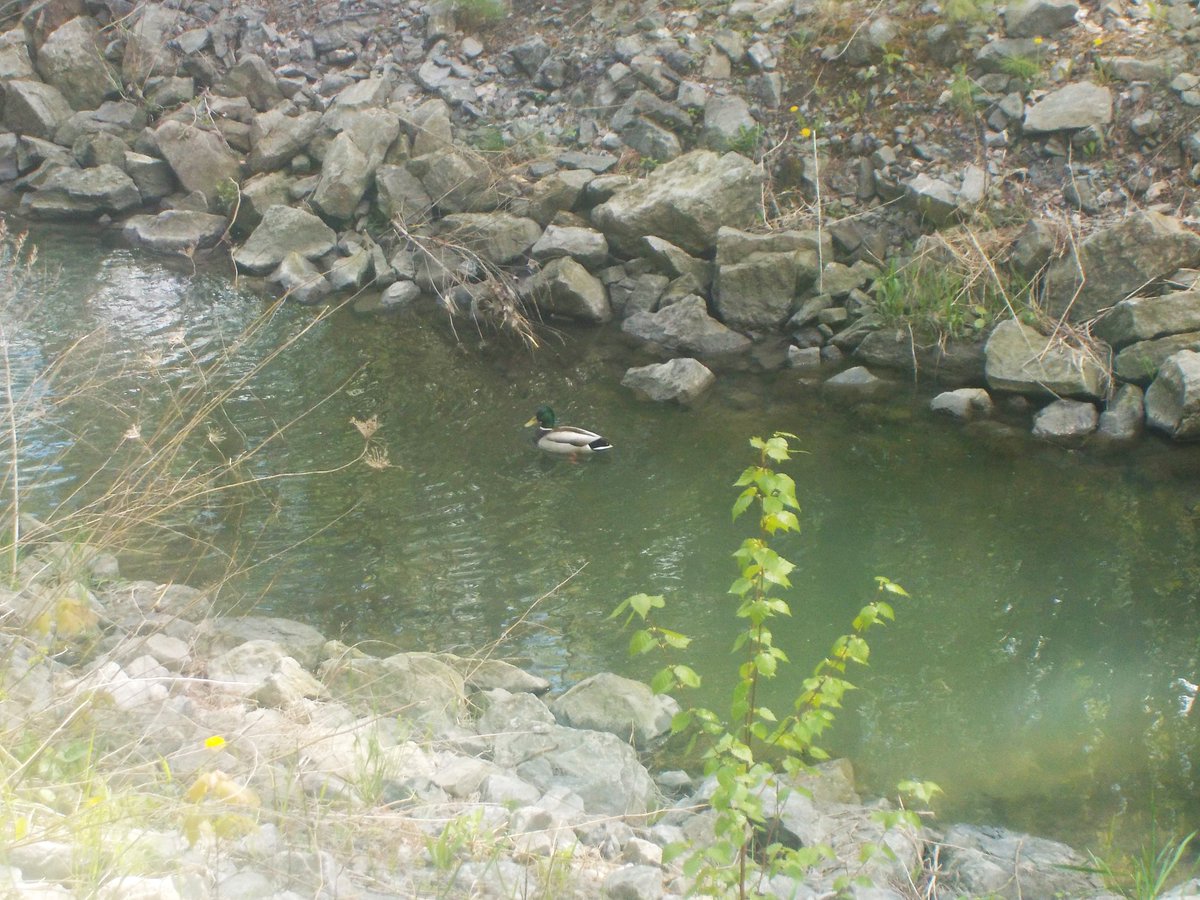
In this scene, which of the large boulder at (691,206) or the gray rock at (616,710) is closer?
the gray rock at (616,710)

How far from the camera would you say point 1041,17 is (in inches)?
391

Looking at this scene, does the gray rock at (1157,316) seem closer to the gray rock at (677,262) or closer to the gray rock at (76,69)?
the gray rock at (677,262)

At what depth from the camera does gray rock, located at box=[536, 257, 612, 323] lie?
9.45 meters

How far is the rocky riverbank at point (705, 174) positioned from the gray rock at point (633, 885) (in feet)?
17.5

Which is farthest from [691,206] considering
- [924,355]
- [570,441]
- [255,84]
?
[255,84]

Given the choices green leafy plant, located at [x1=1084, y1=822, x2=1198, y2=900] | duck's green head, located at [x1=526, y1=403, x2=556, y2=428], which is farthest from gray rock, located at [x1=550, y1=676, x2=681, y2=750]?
duck's green head, located at [x1=526, y1=403, x2=556, y2=428]

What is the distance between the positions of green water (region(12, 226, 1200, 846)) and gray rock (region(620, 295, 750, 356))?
1.37 ft

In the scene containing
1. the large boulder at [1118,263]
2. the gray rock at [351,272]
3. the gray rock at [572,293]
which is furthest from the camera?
the gray rock at [351,272]

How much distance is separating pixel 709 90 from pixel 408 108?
3.32 meters

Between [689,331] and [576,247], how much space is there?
1438 mm

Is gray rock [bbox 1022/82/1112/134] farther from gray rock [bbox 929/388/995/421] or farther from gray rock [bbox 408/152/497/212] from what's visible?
gray rock [bbox 408/152/497/212]


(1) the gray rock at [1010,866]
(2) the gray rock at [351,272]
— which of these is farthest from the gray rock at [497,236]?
(1) the gray rock at [1010,866]

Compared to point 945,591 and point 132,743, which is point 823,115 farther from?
point 132,743

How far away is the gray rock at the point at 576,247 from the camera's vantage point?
977cm
